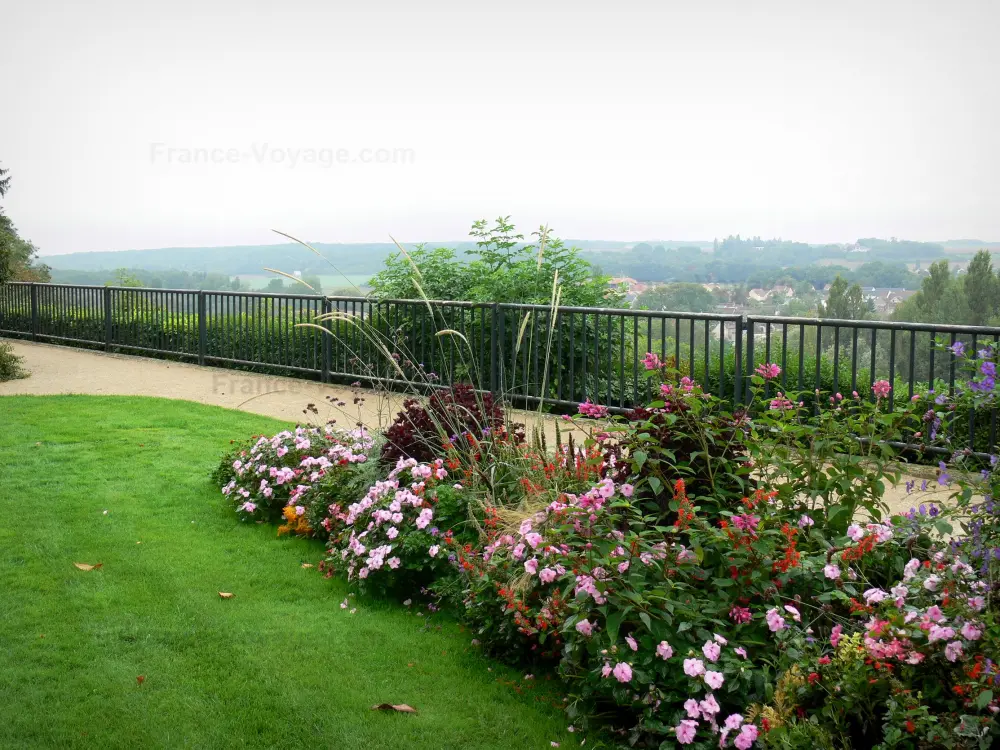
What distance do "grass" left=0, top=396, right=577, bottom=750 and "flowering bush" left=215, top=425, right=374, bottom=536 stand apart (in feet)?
0.52

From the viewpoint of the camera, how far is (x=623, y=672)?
283 cm

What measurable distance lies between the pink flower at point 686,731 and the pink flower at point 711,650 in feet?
0.68

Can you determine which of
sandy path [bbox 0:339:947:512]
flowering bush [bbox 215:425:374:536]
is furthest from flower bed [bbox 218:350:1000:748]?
sandy path [bbox 0:339:947:512]

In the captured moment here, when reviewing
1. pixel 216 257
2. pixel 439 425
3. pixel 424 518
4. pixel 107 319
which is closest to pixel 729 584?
pixel 424 518

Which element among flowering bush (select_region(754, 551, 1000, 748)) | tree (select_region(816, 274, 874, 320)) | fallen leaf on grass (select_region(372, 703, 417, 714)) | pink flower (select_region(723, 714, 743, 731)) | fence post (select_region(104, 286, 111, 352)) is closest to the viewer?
flowering bush (select_region(754, 551, 1000, 748))

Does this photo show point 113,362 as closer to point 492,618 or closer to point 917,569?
point 492,618

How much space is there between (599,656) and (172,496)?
402cm

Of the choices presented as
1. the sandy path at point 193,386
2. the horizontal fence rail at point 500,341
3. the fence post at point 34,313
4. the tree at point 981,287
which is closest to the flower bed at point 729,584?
the horizontal fence rail at point 500,341

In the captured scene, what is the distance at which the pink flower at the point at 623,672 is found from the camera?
9.23 feet

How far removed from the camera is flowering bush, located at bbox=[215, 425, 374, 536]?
5.16m

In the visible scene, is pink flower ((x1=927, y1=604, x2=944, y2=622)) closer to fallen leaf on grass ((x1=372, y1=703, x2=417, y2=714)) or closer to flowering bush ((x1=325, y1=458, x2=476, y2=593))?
fallen leaf on grass ((x1=372, y1=703, x2=417, y2=714))

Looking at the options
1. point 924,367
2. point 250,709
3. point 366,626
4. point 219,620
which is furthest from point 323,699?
point 924,367

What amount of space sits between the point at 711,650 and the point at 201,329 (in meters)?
11.3

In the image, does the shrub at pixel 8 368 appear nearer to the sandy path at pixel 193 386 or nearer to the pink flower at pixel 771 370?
the sandy path at pixel 193 386
